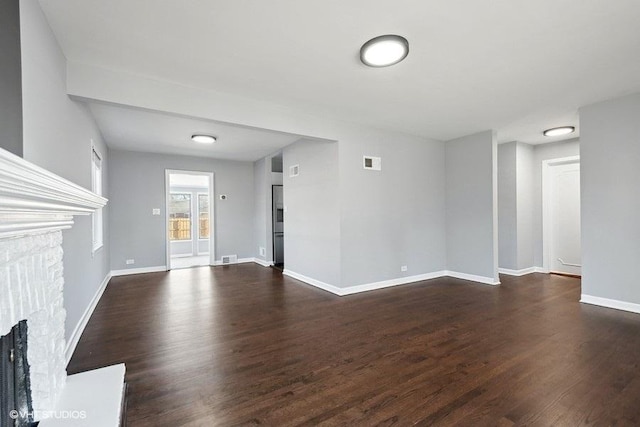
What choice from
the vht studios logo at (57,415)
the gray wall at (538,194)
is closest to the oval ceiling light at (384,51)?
the vht studios logo at (57,415)

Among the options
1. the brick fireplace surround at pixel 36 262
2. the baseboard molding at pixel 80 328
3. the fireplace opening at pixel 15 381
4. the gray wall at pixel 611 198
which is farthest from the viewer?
the gray wall at pixel 611 198

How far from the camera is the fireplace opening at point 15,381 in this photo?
111 cm

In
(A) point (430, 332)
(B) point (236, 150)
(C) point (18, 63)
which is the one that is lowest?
(A) point (430, 332)

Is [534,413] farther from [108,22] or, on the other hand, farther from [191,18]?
[108,22]

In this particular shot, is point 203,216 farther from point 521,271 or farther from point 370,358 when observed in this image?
point 521,271

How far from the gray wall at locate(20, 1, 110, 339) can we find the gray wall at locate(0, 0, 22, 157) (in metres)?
0.03

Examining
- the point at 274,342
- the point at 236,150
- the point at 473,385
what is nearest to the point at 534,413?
the point at 473,385

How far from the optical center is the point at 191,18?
205cm

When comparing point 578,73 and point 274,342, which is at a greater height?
point 578,73

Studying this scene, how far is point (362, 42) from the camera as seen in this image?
7.68 ft

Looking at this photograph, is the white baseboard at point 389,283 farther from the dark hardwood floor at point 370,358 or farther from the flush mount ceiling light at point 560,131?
the flush mount ceiling light at point 560,131

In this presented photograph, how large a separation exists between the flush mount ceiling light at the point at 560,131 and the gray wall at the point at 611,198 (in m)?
1.02

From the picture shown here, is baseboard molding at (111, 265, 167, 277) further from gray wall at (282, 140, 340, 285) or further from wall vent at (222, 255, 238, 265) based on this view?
gray wall at (282, 140, 340, 285)

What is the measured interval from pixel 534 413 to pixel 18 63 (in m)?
3.51
